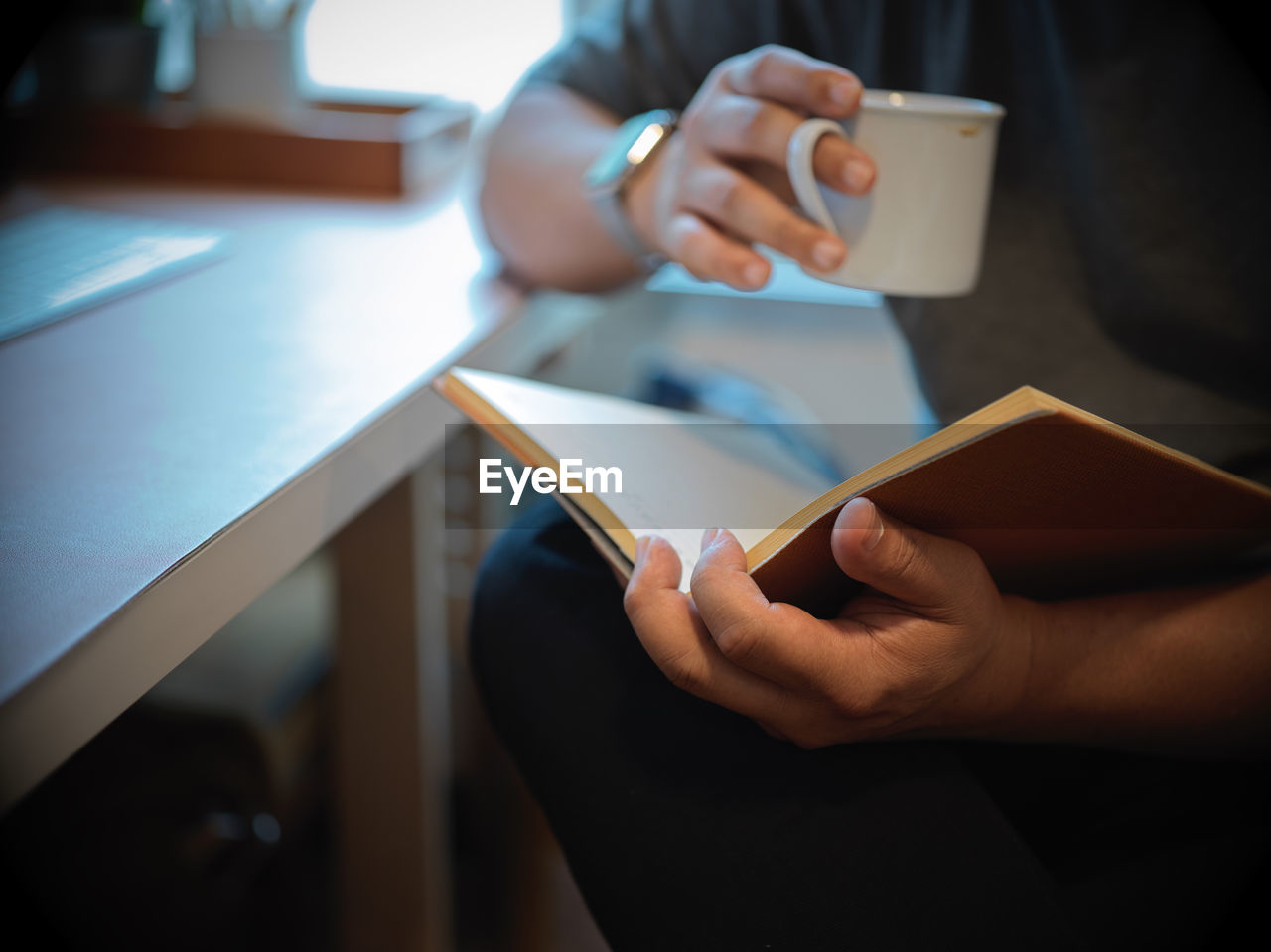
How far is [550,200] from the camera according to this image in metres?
0.71

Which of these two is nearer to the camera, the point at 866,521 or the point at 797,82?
the point at 866,521

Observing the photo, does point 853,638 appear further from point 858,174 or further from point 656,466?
point 858,174

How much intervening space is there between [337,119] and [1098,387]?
0.86m

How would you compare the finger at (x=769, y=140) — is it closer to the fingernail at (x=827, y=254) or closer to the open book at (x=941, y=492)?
the fingernail at (x=827, y=254)

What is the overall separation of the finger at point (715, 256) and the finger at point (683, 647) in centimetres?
25

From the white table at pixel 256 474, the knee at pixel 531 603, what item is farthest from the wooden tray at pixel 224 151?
the knee at pixel 531 603

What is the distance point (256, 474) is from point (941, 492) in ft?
0.94

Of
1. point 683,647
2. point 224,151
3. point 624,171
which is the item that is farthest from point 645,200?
point 224,151

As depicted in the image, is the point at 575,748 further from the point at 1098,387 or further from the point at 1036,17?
the point at 1036,17

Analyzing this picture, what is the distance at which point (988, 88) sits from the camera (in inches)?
24.7

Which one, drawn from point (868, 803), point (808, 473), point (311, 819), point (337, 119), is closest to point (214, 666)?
point (311, 819)

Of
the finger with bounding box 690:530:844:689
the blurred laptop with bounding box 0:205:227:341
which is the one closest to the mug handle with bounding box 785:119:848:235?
Answer: the finger with bounding box 690:530:844:689

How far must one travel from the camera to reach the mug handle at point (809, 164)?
47 cm

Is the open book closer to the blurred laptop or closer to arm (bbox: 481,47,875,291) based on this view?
arm (bbox: 481,47,875,291)
